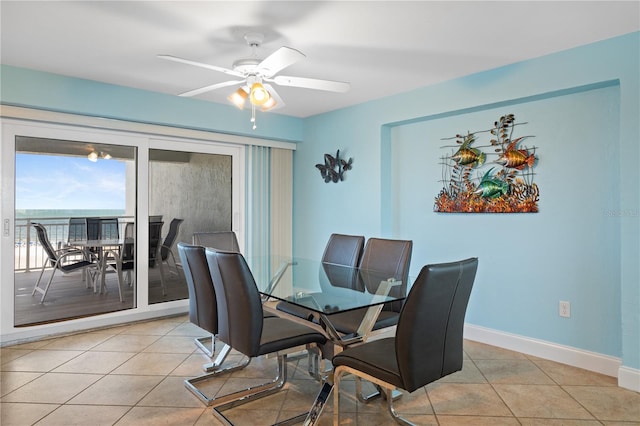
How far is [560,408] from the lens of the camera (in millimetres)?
2359

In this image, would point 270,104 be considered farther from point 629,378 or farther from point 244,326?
point 629,378

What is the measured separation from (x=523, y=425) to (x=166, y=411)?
1.99 m

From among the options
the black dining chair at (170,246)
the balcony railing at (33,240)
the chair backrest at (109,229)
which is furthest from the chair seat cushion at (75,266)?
the black dining chair at (170,246)

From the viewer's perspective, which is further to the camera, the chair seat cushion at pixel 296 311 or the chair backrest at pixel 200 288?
the chair seat cushion at pixel 296 311

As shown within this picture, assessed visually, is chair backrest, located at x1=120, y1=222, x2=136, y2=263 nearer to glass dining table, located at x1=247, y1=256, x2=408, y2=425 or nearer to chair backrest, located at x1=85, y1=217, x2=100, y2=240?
chair backrest, located at x1=85, y1=217, x2=100, y2=240

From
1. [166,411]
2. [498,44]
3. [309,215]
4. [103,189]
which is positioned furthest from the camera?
[309,215]

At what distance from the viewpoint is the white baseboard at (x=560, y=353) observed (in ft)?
8.62

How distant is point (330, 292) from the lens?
97.9 inches

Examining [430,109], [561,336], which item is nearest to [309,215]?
[430,109]

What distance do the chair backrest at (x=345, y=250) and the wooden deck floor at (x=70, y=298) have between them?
6.37 ft

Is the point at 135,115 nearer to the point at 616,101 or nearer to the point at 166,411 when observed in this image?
the point at 166,411

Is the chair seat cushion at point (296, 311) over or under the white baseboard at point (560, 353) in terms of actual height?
over

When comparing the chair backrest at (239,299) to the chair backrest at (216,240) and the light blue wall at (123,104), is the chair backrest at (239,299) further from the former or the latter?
the light blue wall at (123,104)

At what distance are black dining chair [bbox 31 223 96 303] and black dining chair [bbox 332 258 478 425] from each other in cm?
312
